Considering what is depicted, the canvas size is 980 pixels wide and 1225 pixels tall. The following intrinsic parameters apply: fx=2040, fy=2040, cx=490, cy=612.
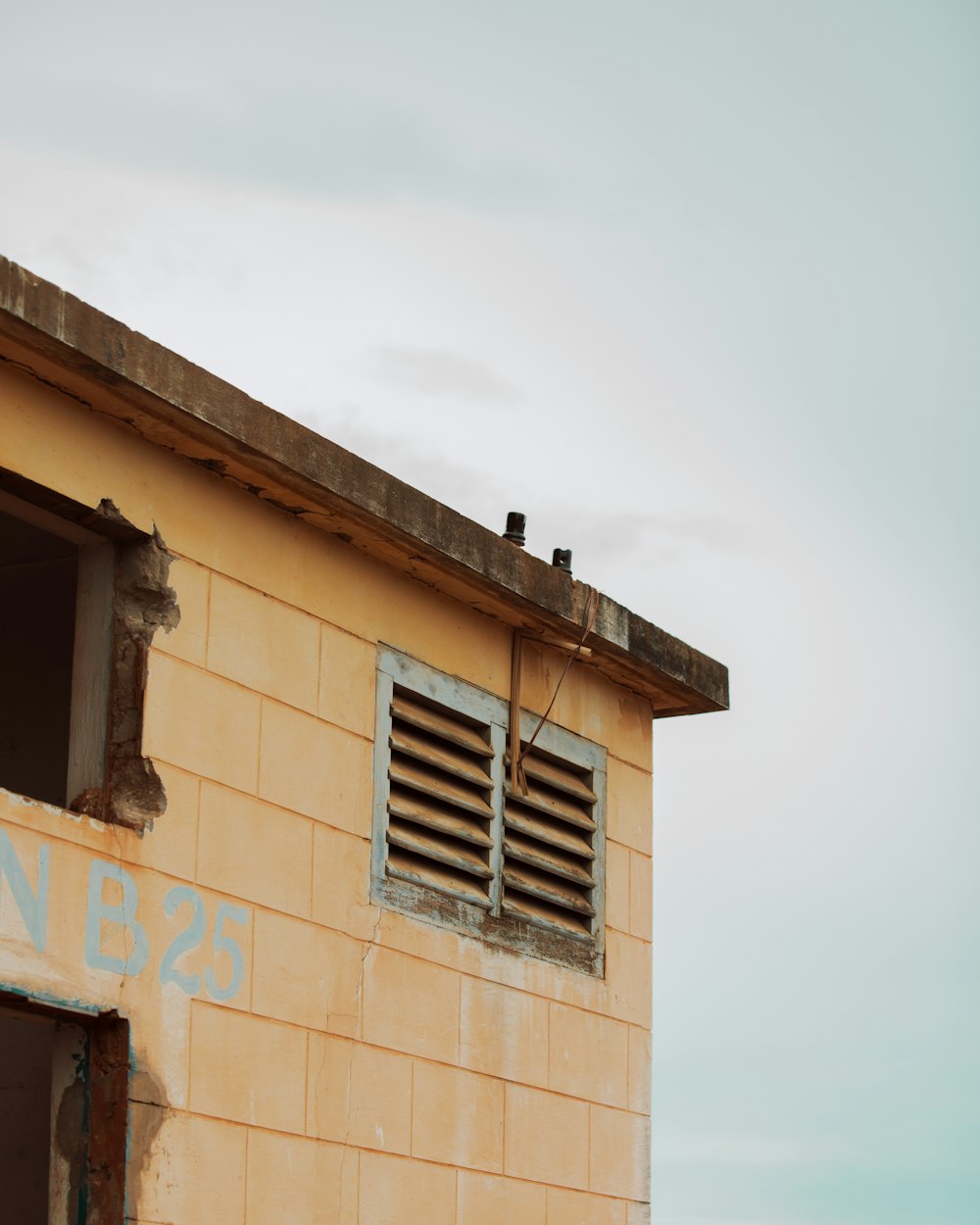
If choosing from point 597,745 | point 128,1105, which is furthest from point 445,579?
point 128,1105

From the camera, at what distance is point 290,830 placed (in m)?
7.72

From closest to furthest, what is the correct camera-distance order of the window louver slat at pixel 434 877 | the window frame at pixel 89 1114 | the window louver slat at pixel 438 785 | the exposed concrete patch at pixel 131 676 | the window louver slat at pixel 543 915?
the window frame at pixel 89 1114, the exposed concrete patch at pixel 131 676, the window louver slat at pixel 434 877, the window louver slat at pixel 438 785, the window louver slat at pixel 543 915

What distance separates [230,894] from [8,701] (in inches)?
106

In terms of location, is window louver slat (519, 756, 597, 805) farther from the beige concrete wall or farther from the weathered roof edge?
the weathered roof edge

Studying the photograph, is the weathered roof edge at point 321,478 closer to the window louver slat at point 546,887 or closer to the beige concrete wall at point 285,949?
the beige concrete wall at point 285,949

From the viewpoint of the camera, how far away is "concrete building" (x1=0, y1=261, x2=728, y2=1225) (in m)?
6.84

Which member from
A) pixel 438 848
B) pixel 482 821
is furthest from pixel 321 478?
pixel 482 821

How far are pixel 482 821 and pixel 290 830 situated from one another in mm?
1297

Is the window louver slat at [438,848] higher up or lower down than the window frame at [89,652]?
lower down

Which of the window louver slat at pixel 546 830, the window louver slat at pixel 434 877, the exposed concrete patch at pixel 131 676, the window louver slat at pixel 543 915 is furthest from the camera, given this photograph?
the window louver slat at pixel 546 830

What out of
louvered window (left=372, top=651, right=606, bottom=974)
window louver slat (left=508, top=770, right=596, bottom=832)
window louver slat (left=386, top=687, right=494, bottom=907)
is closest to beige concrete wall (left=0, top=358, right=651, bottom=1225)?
louvered window (left=372, top=651, right=606, bottom=974)

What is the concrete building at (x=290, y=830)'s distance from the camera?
269 inches

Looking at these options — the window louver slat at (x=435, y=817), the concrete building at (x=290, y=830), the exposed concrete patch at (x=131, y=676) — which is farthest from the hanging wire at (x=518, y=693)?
the exposed concrete patch at (x=131, y=676)

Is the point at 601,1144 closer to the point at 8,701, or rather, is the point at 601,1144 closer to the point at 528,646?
the point at 528,646
